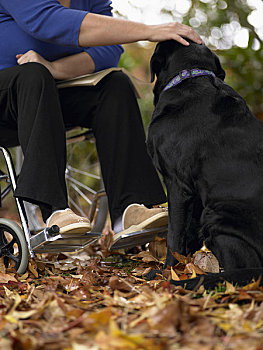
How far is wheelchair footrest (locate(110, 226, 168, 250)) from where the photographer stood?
6.68ft

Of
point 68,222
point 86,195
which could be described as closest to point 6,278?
point 68,222

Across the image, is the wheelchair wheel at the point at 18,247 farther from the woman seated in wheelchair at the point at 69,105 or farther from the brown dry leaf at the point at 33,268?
the woman seated in wheelchair at the point at 69,105

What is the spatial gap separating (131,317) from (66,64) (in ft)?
5.17

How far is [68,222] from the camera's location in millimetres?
1875

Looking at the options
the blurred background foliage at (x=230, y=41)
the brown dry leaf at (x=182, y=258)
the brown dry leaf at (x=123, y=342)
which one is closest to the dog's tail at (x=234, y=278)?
the brown dry leaf at (x=182, y=258)

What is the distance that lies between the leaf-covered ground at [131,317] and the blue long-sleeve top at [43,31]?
47.0 inches

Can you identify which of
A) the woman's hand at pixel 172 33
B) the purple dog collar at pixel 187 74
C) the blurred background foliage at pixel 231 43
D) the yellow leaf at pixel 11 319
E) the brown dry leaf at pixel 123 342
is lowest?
the blurred background foliage at pixel 231 43

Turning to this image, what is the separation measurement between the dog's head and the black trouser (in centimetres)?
31

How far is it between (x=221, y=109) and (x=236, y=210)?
435mm

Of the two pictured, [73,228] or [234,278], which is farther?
[73,228]

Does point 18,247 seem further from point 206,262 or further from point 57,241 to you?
point 206,262

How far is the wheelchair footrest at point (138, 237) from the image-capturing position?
6.68 feet

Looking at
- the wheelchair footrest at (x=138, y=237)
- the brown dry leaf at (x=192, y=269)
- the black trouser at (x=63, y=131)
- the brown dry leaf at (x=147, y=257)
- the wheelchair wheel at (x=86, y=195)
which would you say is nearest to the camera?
the brown dry leaf at (x=192, y=269)

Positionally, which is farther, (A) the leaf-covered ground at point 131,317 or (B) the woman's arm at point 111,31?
(B) the woman's arm at point 111,31
